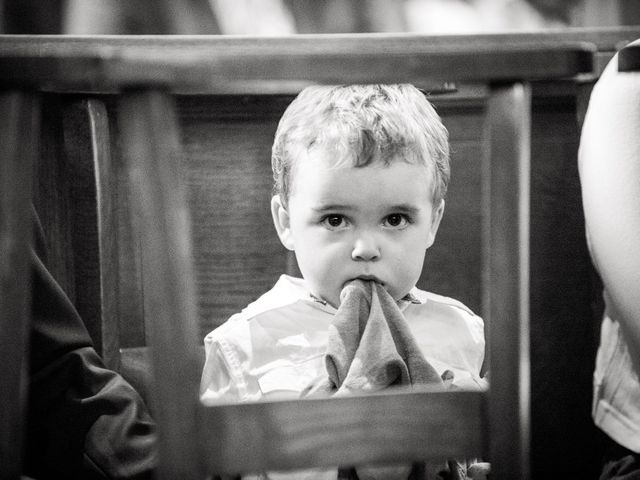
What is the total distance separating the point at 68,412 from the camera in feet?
3.81

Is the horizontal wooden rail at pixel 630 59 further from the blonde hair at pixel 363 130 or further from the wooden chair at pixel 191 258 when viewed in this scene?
the wooden chair at pixel 191 258

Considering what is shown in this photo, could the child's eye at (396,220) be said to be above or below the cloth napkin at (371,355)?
above

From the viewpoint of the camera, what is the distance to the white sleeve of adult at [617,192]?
108 centimetres

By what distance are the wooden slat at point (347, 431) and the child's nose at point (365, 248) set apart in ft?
1.14

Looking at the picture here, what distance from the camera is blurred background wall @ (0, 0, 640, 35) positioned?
293 cm

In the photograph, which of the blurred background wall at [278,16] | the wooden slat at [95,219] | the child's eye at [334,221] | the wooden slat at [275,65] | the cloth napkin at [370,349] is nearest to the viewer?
the wooden slat at [275,65]

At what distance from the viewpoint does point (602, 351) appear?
126 cm

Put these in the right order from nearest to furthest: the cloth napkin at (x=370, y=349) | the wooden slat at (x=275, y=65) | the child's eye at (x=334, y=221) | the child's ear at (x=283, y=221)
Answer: the wooden slat at (x=275, y=65) < the cloth napkin at (x=370, y=349) < the child's eye at (x=334, y=221) < the child's ear at (x=283, y=221)

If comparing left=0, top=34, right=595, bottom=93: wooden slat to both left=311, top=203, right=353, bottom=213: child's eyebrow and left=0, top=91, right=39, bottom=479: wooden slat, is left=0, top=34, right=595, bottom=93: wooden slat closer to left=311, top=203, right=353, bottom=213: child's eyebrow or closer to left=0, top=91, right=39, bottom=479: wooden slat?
left=0, top=91, right=39, bottom=479: wooden slat

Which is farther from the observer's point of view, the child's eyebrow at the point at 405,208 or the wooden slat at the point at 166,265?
the child's eyebrow at the point at 405,208

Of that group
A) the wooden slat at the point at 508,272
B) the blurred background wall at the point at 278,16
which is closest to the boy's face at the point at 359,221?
the wooden slat at the point at 508,272

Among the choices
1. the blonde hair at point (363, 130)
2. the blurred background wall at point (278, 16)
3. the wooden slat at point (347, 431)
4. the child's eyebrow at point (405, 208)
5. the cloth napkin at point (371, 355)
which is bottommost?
the wooden slat at point (347, 431)

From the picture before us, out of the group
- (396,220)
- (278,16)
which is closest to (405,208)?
(396,220)

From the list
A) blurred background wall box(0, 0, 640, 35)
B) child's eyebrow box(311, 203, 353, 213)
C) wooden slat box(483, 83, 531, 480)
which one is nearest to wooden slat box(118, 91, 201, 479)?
wooden slat box(483, 83, 531, 480)
